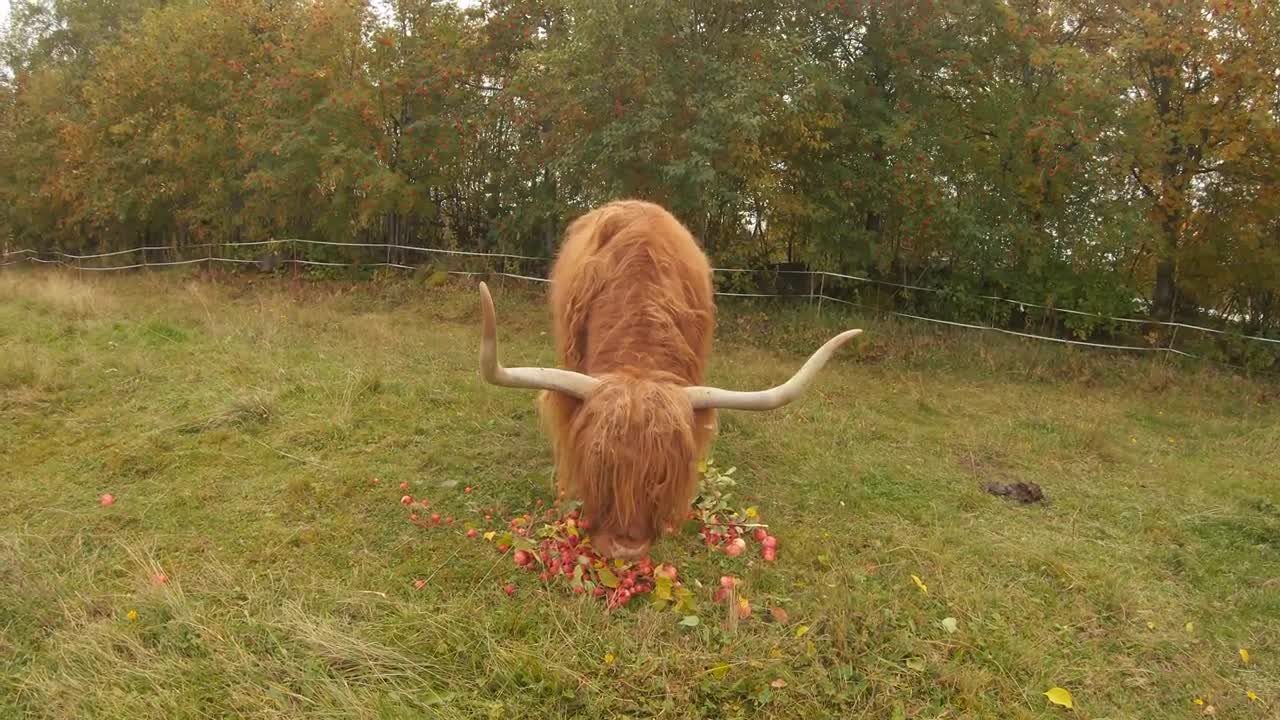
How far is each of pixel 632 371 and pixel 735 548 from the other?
1229 mm

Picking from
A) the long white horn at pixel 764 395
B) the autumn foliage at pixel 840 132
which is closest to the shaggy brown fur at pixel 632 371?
the long white horn at pixel 764 395

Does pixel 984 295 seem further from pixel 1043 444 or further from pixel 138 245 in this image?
pixel 138 245

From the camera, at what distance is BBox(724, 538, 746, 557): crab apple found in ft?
13.1

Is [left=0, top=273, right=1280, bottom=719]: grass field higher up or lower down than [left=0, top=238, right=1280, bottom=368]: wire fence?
lower down

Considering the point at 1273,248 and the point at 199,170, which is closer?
the point at 1273,248

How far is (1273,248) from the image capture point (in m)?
9.90

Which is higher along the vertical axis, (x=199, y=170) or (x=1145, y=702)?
(x=199, y=170)

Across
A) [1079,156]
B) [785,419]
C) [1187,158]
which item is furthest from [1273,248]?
[785,419]

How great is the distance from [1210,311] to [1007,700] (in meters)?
11.8

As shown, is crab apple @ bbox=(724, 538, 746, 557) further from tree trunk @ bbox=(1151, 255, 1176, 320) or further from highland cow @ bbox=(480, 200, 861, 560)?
tree trunk @ bbox=(1151, 255, 1176, 320)

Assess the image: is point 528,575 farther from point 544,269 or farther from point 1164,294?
point 1164,294

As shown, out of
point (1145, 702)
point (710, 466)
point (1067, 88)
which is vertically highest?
point (1067, 88)

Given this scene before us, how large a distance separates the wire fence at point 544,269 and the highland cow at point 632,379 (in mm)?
7352

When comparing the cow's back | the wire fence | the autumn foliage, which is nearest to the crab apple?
the cow's back
